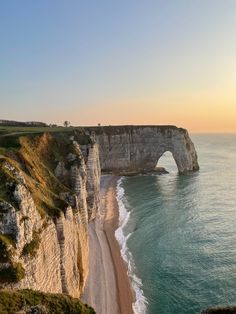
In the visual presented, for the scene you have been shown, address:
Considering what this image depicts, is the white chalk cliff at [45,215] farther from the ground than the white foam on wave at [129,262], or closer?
farther from the ground

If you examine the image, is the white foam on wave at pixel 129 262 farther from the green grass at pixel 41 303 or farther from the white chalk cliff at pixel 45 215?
the green grass at pixel 41 303

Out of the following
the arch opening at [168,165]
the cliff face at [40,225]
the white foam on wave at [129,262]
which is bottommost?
the white foam on wave at [129,262]

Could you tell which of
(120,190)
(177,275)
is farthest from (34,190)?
(120,190)

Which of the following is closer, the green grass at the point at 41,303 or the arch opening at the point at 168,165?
the green grass at the point at 41,303

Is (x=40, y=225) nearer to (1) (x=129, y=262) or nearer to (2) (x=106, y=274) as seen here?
(2) (x=106, y=274)

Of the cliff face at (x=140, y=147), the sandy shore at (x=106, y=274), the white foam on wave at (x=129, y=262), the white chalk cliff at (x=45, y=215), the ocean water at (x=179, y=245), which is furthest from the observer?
the cliff face at (x=140, y=147)

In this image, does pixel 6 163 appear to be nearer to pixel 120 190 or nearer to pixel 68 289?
pixel 68 289

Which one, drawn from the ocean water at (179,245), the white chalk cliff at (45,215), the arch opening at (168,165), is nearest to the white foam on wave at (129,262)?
the ocean water at (179,245)
